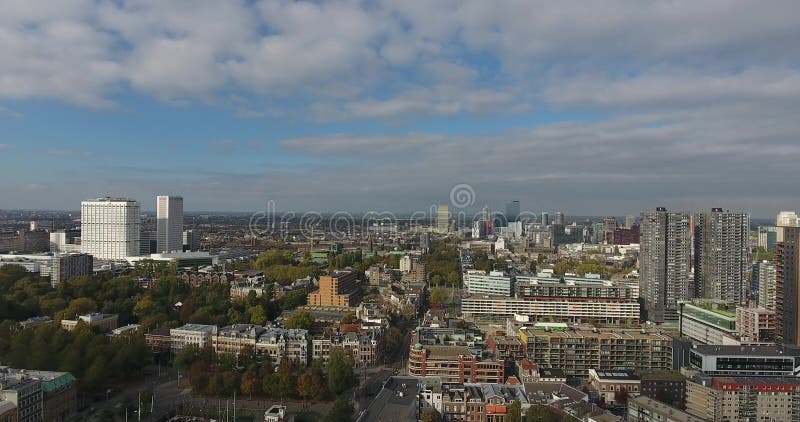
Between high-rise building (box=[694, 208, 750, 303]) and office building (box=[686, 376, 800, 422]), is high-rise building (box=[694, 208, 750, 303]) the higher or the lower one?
the higher one

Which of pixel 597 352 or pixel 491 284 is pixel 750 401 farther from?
pixel 491 284

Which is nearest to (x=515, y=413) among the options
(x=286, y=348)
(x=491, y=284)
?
(x=286, y=348)

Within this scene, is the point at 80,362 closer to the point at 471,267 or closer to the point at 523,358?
the point at 523,358

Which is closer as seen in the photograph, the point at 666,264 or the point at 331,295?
the point at 666,264

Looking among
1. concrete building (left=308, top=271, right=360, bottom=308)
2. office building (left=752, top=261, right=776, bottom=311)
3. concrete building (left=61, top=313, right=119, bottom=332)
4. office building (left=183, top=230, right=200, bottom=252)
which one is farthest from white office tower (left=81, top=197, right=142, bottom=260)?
office building (left=752, top=261, right=776, bottom=311)

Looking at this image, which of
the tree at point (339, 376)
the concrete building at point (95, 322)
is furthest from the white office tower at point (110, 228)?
the tree at point (339, 376)

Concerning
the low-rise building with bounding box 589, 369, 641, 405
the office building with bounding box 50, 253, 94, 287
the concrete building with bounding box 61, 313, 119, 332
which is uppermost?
the office building with bounding box 50, 253, 94, 287

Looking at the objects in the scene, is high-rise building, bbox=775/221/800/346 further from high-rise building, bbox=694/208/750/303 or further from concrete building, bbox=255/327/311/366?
concrete building, bbox=255/327/311/366

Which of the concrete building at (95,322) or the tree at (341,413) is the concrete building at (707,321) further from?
the concrete building at (95,322)

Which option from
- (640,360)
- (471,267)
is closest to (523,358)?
(640,360)
